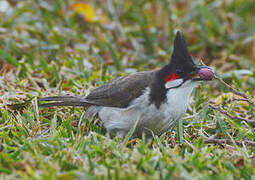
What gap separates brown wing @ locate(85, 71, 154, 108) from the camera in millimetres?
3707

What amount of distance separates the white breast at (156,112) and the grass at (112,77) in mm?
150

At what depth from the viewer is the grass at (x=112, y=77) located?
291 centimetres

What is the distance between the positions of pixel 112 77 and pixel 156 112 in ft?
5.60

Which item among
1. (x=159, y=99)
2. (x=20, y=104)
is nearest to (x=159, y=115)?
(x=159, y=99)

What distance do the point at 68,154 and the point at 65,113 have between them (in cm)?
115

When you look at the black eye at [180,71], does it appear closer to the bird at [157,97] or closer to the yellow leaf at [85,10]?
the bird at [157,97]

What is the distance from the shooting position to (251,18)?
7590 millimetres

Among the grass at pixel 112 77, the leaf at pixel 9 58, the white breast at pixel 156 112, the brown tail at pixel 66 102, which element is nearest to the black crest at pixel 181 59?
the white breast at pixel 156 112

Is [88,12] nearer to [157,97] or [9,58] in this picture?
[9,58]

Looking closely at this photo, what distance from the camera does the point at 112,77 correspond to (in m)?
5.14

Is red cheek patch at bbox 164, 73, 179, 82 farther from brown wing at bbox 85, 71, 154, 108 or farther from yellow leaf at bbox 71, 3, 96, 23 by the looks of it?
yellow leaf at bbox 71, 3, 96, 23

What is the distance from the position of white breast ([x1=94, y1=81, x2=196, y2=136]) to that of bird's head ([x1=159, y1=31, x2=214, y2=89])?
4cm

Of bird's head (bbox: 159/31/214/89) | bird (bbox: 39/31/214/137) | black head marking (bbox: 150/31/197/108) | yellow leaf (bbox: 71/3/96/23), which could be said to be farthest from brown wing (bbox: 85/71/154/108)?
yellow leaf (bbox: 71/3/96/23)

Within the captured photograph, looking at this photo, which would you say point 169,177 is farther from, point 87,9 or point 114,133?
point 87,9
